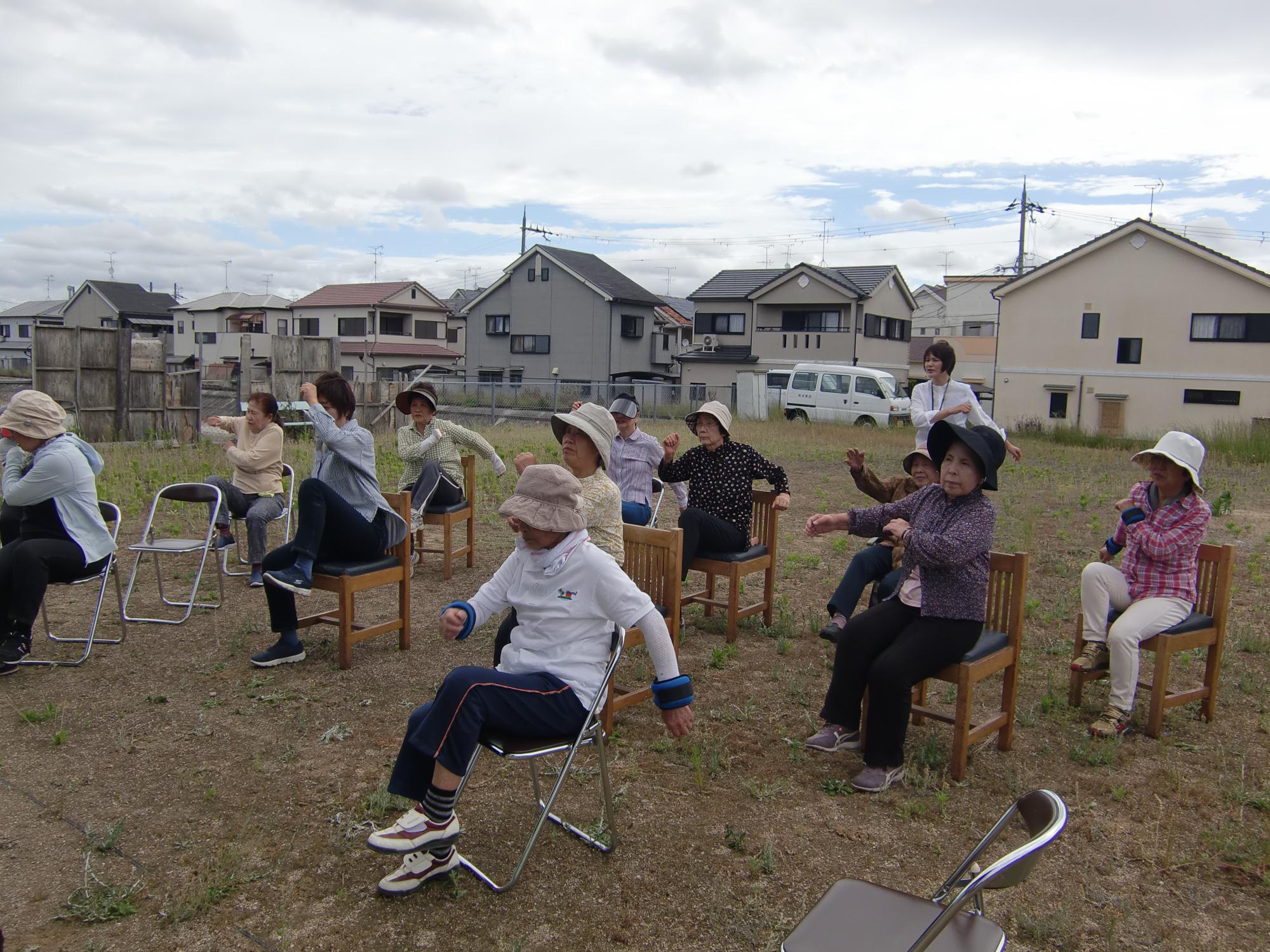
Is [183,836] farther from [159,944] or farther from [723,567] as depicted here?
[723,567]

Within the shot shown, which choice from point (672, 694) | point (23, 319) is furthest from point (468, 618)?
point (23, 319)

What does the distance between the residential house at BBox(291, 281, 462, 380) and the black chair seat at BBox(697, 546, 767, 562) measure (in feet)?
145

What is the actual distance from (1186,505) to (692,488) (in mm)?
2754

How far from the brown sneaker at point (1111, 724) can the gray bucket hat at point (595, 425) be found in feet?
8.68

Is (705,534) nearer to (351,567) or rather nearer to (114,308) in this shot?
(351,567)

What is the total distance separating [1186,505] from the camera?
4375 mm

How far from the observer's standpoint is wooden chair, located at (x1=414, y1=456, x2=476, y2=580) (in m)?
7.17

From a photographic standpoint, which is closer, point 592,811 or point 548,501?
point 548,501

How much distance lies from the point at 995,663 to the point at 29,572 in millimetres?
4855

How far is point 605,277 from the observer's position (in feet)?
144

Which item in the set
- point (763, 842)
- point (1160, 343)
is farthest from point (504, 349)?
point (763, 842)

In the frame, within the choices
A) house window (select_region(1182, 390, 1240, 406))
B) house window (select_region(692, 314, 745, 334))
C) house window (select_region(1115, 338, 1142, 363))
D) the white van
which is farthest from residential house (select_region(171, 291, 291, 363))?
house window (select_region(1182, 390, 1240, 406))

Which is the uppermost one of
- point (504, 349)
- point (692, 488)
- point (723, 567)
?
point (504, 349)

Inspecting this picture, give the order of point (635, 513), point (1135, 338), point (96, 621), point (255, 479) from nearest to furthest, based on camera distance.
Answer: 1. point (96, 621)
2. point (635, 513)
3. point (255, 479)
4. point (1135, 338)
